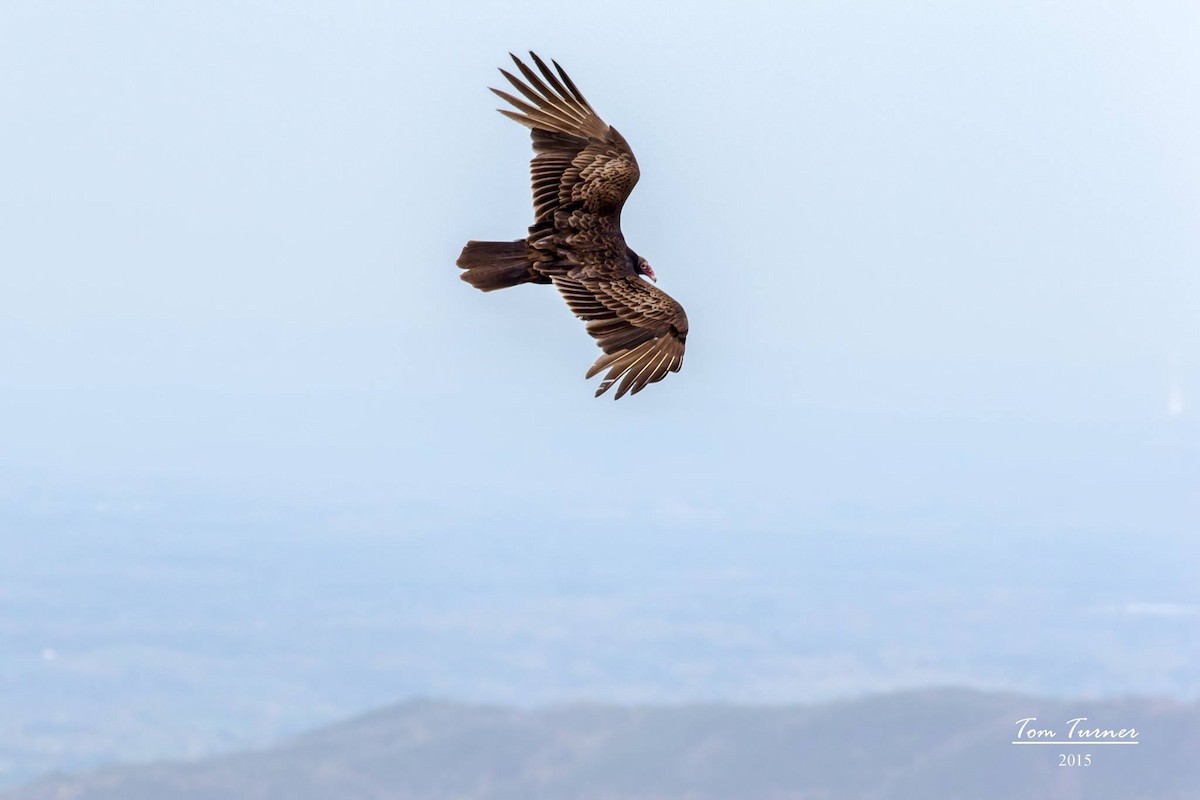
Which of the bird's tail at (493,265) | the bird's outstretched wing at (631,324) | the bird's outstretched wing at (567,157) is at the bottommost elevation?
the bird's outstretched wing at (631,324)

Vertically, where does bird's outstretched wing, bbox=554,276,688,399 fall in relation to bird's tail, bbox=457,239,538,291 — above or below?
below

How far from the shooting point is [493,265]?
59.2 ft

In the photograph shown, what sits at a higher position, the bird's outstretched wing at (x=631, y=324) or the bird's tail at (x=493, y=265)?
the bird's tail at (x=493, y=265)

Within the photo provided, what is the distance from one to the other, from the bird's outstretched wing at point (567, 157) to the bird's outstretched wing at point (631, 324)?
0.99 meters

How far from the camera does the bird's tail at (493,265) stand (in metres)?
18.0

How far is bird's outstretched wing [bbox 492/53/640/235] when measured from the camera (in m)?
18.2

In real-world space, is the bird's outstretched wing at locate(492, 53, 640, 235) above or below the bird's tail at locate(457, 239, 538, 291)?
above

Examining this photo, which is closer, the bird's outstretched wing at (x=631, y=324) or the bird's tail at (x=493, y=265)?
the bird's outstretched wing at (x=631, y=324)

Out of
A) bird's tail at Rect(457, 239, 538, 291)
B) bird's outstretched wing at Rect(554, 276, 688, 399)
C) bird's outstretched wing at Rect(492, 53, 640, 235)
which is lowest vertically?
bird's outstretched wing at Rect(554, 276, 688, 399)

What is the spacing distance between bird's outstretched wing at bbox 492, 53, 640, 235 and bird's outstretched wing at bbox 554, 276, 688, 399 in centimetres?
99

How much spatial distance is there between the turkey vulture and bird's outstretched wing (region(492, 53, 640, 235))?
11 mm

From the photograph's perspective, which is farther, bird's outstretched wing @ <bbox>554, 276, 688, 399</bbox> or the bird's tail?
the bird's tail

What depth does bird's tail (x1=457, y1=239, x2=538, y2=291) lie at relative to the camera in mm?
17953

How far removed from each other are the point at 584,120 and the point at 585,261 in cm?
174
